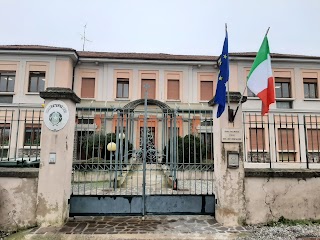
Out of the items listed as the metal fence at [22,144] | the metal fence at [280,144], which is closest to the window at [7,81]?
the metal fence at [22,144]

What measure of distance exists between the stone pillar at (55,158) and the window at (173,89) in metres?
14.6

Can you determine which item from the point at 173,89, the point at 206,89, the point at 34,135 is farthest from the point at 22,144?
the point at 206,89

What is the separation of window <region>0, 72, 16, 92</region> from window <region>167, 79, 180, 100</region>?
11.1 meters

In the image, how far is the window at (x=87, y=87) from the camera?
19.4 meters

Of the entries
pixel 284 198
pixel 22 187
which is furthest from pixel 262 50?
pixel 22 187

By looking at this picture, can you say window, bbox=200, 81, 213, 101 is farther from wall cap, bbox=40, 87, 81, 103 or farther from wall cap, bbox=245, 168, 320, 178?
wall cap, bbox=40, 87, 81, 103

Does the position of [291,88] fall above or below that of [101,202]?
above

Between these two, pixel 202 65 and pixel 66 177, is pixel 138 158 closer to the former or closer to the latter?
pixel 66 177

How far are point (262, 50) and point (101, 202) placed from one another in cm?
450

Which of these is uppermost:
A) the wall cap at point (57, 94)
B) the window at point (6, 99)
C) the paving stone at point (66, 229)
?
the window at point (6, 99)

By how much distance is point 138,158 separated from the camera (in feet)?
21.4

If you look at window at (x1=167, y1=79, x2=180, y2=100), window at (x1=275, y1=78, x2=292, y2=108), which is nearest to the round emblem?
window at (x1=167, y1=79, x2=180, y2=100)

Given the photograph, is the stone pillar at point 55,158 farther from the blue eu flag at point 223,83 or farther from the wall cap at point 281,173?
the wall cap at point 281,173

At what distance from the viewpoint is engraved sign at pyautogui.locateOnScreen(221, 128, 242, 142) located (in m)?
5.31
